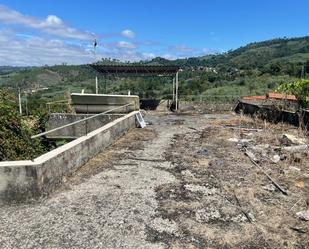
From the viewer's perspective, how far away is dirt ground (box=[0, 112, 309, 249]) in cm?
487

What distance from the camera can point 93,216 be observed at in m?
5.55

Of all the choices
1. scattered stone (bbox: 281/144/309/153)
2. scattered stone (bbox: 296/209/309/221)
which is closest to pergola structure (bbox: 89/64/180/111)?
scattered stone (bbox: 281/144/309/153)

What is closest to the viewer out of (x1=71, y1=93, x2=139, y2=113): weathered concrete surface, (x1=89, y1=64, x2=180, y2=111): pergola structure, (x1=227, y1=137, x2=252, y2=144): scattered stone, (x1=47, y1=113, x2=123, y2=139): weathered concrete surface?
(x1=227, y1=137, x2=252, y2=144): scattered stone

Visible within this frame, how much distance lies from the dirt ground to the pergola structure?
1622cm

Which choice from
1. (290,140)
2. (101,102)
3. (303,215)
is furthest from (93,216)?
(101,102)

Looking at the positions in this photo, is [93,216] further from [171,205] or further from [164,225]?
[171,205]

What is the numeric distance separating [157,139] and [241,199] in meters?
6.25

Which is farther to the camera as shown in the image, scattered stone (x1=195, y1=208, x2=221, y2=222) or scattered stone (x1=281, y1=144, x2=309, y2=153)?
scattered stone (x1=281, y1=144, x2=309, y2=153)

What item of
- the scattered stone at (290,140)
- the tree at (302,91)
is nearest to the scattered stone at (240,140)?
the scattered stone at (290,140)

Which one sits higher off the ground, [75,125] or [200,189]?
[75,125]

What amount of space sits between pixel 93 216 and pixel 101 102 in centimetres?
1223

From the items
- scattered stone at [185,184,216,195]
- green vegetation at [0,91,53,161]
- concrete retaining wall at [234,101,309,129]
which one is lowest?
scattered stone at [185,184,216,195]

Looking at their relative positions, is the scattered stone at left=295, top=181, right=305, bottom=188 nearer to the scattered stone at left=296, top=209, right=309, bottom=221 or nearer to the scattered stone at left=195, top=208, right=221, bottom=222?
the scattered stone at left=296, top=209, right=309, bottom=221

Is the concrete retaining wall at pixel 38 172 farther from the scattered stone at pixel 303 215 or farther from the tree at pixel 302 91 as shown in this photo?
the tree at pixel 302 91
